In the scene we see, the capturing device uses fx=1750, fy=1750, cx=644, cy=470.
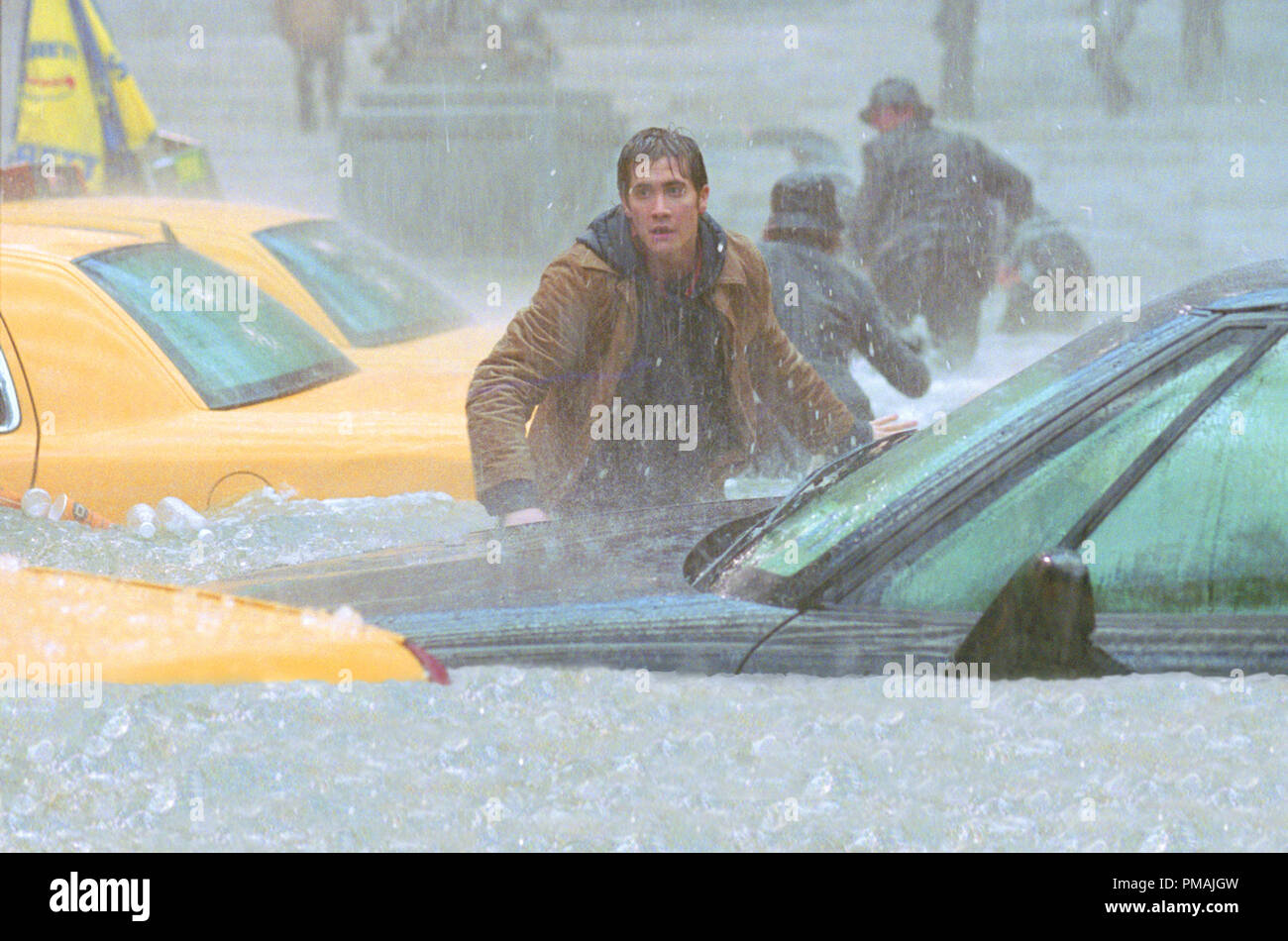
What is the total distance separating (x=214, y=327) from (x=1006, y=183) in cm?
503

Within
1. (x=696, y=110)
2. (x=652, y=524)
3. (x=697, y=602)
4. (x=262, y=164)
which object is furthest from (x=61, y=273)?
(x=696, y=110)

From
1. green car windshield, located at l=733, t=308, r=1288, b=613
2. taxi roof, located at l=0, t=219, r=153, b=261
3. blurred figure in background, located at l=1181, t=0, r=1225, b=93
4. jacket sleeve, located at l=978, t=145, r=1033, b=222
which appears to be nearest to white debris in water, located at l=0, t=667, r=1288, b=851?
green car windshield, located at l=733, t=308, r=1288, b=613

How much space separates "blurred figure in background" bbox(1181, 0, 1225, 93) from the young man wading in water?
13444 mm

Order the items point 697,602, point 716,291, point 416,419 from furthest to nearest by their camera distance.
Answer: point 416,419 < point 716,291 < point 697,602

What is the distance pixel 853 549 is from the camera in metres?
2.64

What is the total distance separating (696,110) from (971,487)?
44.3 feet

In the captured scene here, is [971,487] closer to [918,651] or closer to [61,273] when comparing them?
[918,651]

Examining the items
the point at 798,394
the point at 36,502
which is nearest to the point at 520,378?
the point at 798,394

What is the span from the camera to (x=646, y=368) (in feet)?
14.2

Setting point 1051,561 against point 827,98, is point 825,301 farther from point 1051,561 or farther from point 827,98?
point 827,98

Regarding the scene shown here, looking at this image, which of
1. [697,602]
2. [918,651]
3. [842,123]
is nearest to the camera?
[918,651]

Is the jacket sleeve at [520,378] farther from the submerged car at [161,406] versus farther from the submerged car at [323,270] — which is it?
the submerged car at [323,270]
